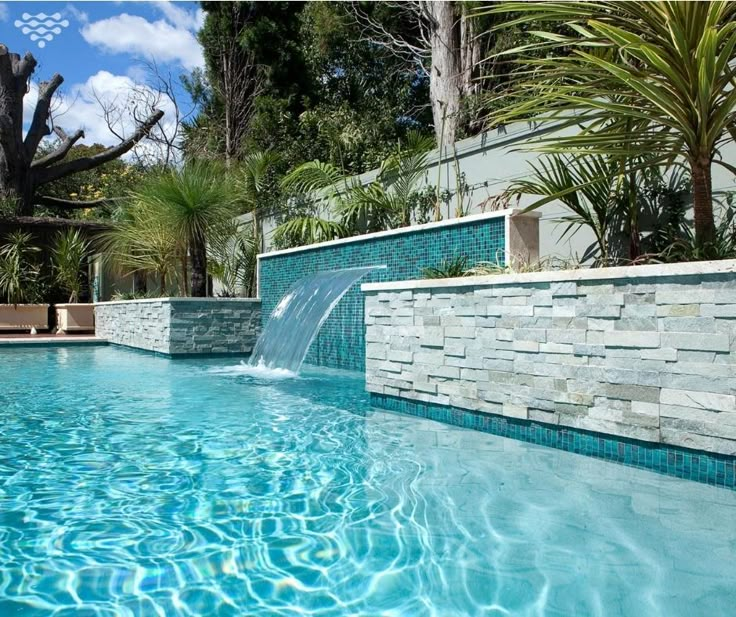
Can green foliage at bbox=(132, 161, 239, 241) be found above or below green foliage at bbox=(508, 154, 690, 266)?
above

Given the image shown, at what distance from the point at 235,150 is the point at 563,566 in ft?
55.8

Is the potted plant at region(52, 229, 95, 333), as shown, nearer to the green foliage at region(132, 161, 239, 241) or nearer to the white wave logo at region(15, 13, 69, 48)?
the white wave logo at region(15, 13, 69, 48)

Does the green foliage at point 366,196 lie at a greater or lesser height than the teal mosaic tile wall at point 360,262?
greater

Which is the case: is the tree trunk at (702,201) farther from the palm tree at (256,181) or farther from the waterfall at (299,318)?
the palm tree at (256,181)

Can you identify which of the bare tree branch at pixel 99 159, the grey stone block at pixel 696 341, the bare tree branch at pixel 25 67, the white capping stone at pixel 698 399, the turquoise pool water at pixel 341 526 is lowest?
the turquoise pool water at pixel 341 526

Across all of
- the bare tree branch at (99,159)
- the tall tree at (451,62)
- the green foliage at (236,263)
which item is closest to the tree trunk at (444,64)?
the tall tree at (451,62)

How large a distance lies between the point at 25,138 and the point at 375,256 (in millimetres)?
17087

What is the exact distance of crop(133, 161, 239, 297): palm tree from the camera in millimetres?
10895

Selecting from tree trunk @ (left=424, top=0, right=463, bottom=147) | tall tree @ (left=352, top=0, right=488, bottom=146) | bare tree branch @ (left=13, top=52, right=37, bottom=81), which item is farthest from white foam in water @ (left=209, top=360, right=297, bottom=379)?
bare tree branch @ (left=13, top=52, right=37, bottom=81)

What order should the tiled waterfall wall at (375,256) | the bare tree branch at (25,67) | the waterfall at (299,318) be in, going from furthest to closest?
the bare tree branch at (25,67)
the waterfall at (299,318)
the tiled waterfall wall at (375,256)

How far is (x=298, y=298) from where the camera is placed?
938cm

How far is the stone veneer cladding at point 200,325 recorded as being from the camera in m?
10.9

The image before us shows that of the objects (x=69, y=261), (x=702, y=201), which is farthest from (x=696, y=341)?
(x=69, y=261)

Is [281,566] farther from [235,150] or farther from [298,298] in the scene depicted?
[235,150]
